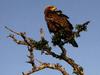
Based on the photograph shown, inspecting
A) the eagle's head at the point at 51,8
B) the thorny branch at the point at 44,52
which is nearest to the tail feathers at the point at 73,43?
the thorny branch at the point at 44,52

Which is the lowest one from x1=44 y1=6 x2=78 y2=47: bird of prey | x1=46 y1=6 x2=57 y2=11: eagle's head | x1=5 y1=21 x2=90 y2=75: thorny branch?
x1=5 y1=21 x2=90 y2=75: thorny branch

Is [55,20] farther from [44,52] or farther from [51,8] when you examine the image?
[44,52]

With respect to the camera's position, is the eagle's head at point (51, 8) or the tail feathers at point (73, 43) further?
the eagle's head at point (51, 8)

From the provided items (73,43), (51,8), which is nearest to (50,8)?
(51,8)

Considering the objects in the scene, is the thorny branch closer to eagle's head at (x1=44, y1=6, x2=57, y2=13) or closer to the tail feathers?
the tail feathers

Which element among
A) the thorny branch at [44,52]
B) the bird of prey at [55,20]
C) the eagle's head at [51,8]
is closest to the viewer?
the thorny branch at [44,52]

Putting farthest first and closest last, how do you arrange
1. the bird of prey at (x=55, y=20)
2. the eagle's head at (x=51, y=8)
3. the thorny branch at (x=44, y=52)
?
the eagle's head at (x=51, y=8)
the bird of prey at (x=55, y=20)
the thorny branch at (x=44, y=52)

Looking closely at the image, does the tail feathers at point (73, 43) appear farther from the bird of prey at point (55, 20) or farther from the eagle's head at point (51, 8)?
the eagle's head at point (51, 8)

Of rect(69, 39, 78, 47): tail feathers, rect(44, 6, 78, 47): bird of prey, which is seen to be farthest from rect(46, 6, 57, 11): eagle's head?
rect(69, 39, 78, 47): tail feathers

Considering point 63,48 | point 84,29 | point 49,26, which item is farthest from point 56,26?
point 84,29

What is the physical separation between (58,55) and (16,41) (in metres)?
2.08

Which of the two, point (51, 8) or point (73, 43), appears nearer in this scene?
point (73, 43)

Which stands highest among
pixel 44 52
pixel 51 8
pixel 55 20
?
pixel 51 8

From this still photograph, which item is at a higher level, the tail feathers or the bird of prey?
the bird of prey
